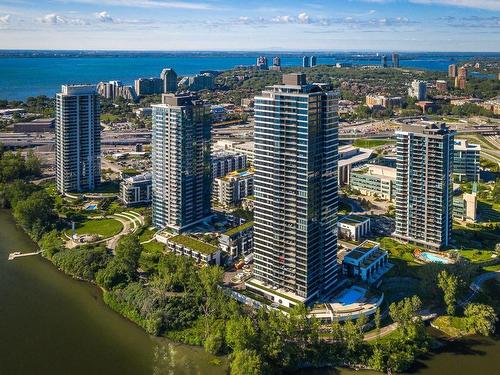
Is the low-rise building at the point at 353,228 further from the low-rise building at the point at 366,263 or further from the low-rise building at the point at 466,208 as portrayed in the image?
the low-rise building at the point at 466,208

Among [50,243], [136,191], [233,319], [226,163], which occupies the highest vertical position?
[226,163]

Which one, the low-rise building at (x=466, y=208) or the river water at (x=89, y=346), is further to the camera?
the low-rise building at (x=466, y=208)

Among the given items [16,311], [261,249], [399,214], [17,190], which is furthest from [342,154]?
[16,311]

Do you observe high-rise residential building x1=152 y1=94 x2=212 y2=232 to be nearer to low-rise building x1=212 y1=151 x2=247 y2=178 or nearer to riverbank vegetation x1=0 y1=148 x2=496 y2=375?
riverbank vegetation x1=0 y1=148 x2=496 y2=375

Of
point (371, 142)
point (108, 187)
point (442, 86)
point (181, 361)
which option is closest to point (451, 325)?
point (181, 361)

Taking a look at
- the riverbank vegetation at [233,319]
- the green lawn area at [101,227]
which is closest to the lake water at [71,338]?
the riverbank vegetation at [233,319]

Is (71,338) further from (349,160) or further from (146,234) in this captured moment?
Answer: (349,160)
